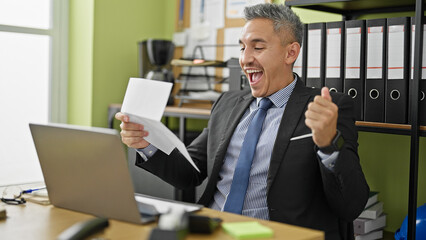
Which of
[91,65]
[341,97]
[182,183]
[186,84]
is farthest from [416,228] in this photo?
[91,65]

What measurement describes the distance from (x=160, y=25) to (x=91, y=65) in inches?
21.2

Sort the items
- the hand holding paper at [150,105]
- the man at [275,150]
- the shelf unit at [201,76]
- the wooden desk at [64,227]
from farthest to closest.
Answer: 1. the shelf unit at [201,76]
2. the man at [275,150]
3. the hand holding paper at [150,105]
4. the wooden desk at [64,227]

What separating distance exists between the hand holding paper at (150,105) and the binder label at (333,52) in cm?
89

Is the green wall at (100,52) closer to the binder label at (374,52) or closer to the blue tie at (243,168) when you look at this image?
the blue tie at (243,168)

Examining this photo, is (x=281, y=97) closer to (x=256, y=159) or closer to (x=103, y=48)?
(x=256, y=159)

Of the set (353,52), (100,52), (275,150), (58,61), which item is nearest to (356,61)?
(353,52)

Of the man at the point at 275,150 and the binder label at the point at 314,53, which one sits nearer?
the man at the point at 275,150

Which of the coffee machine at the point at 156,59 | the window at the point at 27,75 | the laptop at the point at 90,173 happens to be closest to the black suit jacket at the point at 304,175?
the laptop at the point at 90,173

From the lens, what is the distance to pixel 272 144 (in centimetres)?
167

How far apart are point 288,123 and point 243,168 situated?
19cm

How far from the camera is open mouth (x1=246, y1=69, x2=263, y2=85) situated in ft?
5.80

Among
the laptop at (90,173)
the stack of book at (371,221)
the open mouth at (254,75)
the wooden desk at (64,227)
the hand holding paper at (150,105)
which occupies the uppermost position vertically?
the open mouth at (254,75)

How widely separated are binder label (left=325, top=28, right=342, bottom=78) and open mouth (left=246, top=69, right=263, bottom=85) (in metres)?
0.32

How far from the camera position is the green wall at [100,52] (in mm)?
2850
